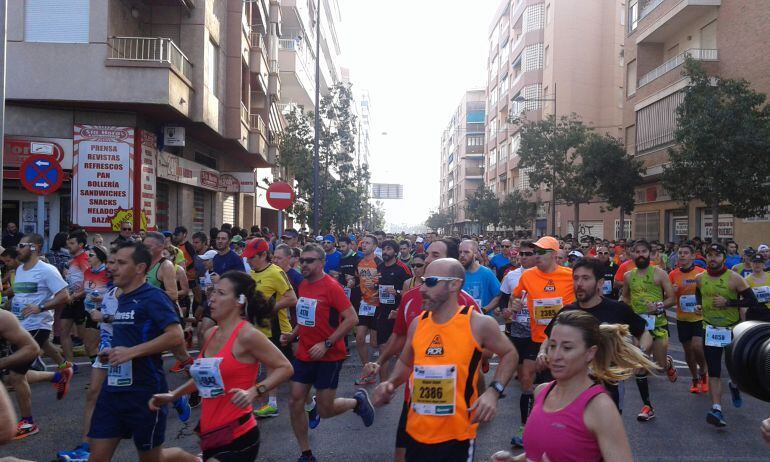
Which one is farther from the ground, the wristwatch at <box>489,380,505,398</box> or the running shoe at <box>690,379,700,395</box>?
the wristwatch at <box>489,380,505,398</box>

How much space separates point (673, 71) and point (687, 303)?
22.3 meters

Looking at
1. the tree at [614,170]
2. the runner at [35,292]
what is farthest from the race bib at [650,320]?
the tree at [614,170]

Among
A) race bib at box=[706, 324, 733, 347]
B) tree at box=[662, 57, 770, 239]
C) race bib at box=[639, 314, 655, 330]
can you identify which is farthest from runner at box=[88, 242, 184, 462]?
tree at box=[662, 57, 770, 239]

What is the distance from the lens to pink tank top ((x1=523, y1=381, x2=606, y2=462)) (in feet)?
9.80

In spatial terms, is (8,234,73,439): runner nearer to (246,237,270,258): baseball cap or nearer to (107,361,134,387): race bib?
(246,237,270,258): baseball cap

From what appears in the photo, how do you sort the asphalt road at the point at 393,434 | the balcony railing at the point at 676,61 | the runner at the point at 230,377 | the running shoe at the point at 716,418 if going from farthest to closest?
the balcony railing at the point at 676,61, the running shoe at the point at 716,418, the asphalt road at the point at 393,434, the runner at the point at 230,377

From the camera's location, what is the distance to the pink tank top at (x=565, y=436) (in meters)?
2.99

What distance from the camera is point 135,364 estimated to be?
15.9 feet

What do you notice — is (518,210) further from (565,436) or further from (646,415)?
(565,436)

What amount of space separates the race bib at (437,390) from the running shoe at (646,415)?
14.4ft

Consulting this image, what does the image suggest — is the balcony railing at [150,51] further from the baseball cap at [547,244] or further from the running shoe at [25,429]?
the baseball cap at [547,244]

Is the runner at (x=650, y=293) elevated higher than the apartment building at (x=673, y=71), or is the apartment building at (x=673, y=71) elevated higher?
the apartment building at (x=673, y=71)

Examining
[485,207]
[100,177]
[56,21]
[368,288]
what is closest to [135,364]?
[368,288]

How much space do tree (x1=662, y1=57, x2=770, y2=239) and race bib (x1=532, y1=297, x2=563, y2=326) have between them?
52.7 feet
